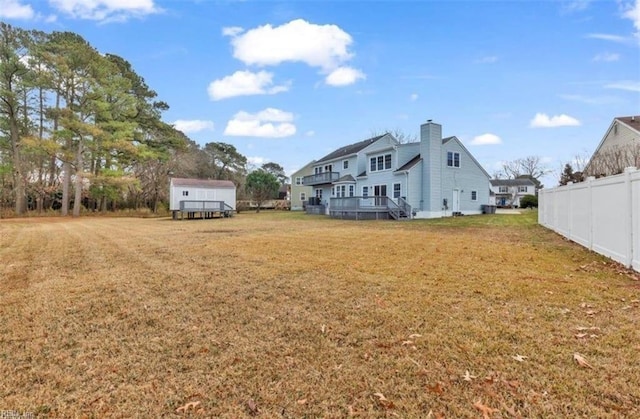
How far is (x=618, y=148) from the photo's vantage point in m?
21.9

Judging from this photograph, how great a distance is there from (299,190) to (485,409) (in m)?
41.9

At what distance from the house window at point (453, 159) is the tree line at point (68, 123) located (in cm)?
2546

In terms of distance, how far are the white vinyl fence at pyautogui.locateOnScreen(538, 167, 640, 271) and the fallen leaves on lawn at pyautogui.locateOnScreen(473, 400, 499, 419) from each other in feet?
18.1

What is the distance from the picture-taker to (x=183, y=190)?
1137 inches

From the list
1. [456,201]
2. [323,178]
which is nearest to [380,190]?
[456,201]

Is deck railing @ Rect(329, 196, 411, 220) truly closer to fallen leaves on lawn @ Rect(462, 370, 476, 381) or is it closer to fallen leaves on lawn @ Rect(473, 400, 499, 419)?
fallen leaves on lawn @ Rect(462, 370, 476, 381)

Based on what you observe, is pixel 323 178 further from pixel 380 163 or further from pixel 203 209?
pixel 203 209

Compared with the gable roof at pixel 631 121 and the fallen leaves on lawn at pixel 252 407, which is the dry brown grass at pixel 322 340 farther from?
the gable roof at pixel 631 121

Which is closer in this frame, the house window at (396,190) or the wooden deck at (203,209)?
the house window at (396,190)

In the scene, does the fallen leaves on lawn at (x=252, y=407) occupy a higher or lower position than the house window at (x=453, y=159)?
lower

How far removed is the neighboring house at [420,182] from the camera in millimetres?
23983

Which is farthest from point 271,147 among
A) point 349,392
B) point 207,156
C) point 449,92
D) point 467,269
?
point 349,392

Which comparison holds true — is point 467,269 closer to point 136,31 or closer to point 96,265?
point 96,265

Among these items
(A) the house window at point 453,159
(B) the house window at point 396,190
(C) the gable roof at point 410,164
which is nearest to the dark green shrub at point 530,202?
(A) the house window at point 453,159
